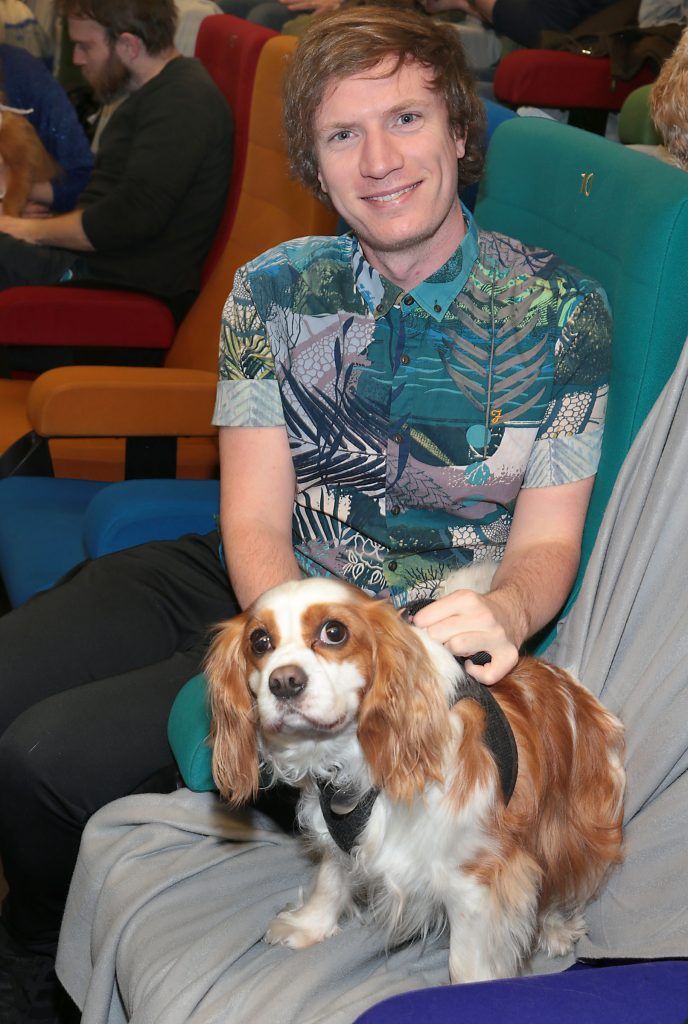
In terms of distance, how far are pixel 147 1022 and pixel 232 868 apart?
275 mm

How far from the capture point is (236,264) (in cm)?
360

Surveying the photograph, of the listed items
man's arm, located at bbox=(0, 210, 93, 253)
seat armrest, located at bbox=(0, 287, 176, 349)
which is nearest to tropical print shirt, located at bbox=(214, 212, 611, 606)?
seat armrest, located at bbox=(0, 287, 176, 349)

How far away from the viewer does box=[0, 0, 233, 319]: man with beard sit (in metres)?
3.68

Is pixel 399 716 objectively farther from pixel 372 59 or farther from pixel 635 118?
pixel 635 118

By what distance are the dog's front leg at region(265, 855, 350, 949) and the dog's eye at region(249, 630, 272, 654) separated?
0.39 m

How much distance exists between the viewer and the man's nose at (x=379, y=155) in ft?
5.54

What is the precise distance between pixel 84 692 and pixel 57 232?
8.08 feet

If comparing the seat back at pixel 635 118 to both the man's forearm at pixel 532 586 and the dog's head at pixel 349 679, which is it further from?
the dog's head at pixel 349 679

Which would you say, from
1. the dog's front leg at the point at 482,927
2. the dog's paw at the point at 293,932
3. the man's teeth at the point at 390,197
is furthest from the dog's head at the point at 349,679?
the man's teeth at the point at 390,197

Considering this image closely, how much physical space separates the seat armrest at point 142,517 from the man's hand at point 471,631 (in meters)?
0.97

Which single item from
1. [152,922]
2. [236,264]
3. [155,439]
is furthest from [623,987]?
[236,264]

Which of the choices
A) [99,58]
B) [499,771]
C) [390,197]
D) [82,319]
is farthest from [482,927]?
[99,58]

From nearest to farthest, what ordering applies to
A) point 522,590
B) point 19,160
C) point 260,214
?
point 522,590
point 260,214
point 19,160

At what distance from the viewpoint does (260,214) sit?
349 cm
